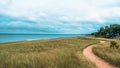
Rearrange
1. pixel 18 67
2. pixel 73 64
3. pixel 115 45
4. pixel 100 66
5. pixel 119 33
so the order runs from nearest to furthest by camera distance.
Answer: pixel 18 67 < pixel 73 64 < pixel 100 66 < pixel 115 45 < pixel 119 33

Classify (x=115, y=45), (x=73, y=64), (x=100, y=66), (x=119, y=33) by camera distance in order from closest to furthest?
(x=73, y=64), (x=100, y=66), (x=115, y=45), (x=119, y=33)

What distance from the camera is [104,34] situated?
139 metres

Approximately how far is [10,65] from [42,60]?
3257mm

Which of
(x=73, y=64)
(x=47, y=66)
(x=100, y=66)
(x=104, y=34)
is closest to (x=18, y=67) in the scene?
(x=47, y=66)

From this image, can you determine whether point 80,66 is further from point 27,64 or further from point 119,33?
point 119,33

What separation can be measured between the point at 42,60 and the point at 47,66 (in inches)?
87.8

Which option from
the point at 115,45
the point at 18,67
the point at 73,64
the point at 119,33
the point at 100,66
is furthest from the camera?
the point at 119,33

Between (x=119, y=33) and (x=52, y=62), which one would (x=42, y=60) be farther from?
(x=119, y=33)

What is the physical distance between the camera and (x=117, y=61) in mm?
21391

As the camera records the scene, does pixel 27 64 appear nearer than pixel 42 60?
Yes

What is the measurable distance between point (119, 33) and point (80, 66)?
123811 millimetres

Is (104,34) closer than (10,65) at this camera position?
No

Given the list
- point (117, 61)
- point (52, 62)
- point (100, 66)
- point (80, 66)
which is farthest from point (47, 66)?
point (117, 61)

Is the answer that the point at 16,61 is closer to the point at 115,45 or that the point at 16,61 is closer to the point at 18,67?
the point at 18,67
